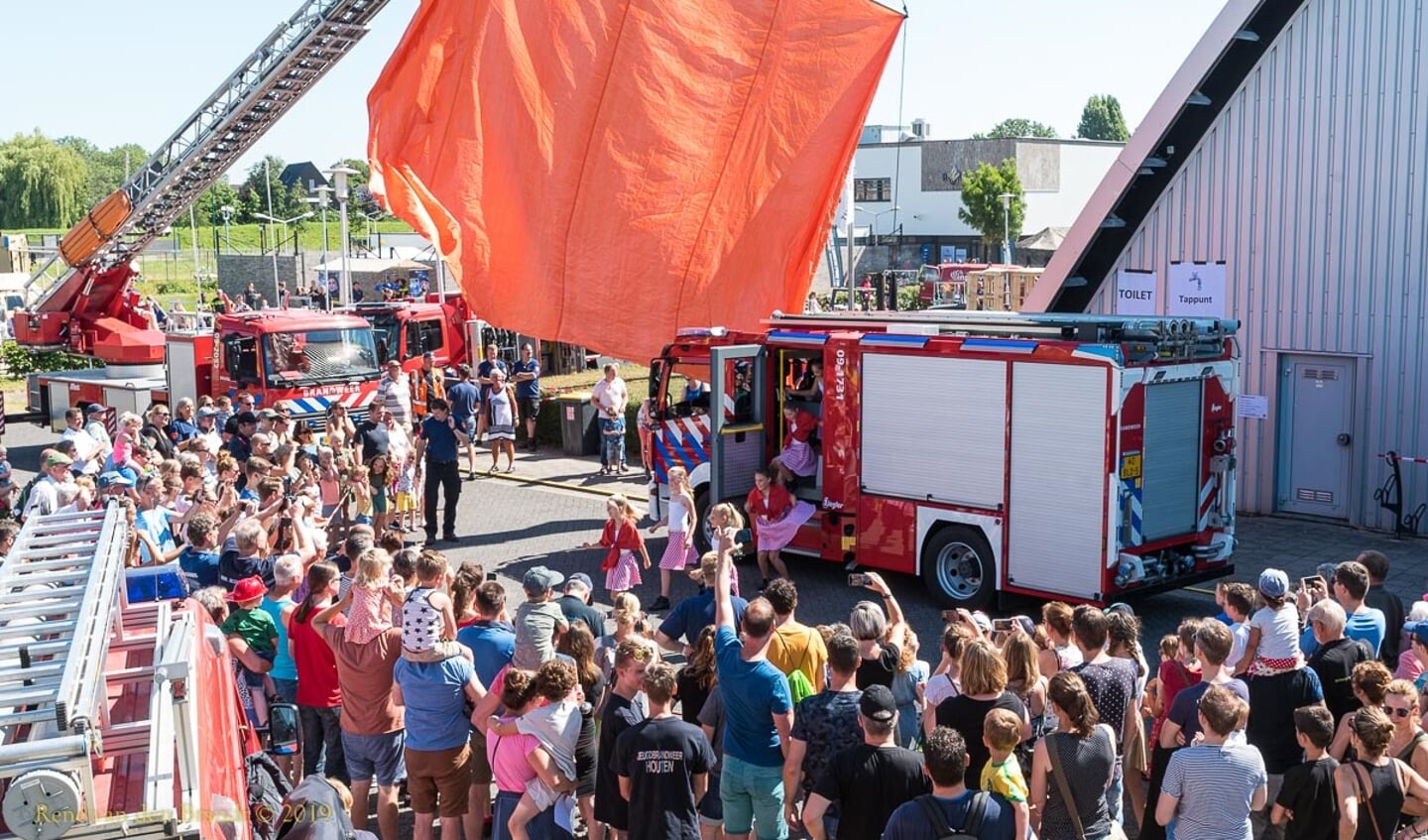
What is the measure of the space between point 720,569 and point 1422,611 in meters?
4.32

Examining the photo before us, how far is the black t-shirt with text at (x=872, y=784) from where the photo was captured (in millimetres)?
6188

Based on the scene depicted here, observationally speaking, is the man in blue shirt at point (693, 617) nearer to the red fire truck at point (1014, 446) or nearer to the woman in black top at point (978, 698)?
the woman in black top at point (978, 698)

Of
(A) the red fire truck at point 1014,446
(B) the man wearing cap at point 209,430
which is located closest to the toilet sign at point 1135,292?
(A) the red fire truck at point 1014,446

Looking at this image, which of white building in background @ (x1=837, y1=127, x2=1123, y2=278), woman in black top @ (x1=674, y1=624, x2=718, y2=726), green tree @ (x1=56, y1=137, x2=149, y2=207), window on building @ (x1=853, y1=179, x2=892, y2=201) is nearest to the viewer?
woman in black top @ (x1=674, y1=624, x2=718, y2=726)

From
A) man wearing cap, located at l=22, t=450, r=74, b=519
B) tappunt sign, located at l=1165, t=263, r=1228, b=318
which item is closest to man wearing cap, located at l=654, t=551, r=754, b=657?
man wearing cap, located at l=22, t=450, r=74, b=519

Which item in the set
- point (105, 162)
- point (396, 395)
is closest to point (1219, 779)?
point (396, 395)

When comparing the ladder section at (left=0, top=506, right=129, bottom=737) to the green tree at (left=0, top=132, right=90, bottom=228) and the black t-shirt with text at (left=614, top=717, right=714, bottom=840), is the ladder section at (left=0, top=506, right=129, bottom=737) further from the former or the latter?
the green tree at (left=0, top=132, right=90, bottom=228)

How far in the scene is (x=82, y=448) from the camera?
16969 mm

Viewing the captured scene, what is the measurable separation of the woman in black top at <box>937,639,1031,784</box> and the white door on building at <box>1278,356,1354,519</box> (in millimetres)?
12907

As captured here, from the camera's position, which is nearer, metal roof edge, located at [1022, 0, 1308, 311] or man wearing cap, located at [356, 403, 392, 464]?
man wearing cap, located at [356, 403, 392, 464]

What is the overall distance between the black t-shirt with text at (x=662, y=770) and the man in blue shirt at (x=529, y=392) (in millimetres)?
18643

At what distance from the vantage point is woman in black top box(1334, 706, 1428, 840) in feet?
20.6

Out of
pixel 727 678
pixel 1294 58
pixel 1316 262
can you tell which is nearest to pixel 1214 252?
pixel 1316 262

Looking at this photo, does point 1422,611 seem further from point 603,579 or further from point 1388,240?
point 1388,240
